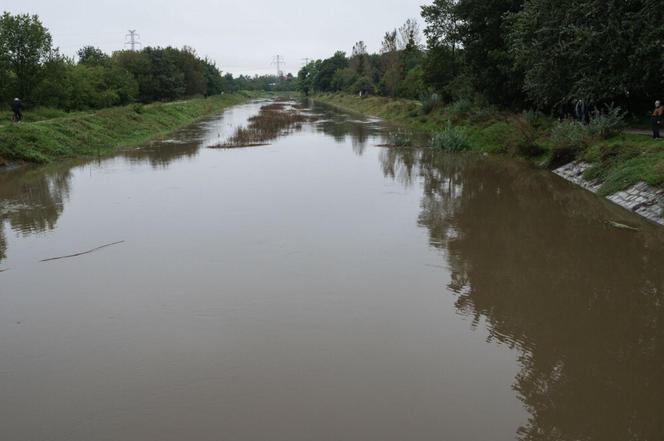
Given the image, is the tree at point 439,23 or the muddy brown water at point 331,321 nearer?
the muddy brown water at point 331,321

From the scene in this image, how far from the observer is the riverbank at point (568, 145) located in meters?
13.1

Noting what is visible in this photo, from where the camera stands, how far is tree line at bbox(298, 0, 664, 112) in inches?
637

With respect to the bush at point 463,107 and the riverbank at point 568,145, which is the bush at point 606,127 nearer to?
the riverbank at point 568,145

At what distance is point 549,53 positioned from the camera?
62.7ft

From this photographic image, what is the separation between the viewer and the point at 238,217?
484 inches

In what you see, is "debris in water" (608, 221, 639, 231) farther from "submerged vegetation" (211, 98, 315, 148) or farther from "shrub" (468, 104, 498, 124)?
"submerged vegetation" (211, 98, 315, 148)

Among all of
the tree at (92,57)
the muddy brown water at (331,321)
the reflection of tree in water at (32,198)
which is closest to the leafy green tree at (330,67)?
the tree at (92,57)

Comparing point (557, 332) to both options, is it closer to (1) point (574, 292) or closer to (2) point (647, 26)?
(1) point (574, 292)

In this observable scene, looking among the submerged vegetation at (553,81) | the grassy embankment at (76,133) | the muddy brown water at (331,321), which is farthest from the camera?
the grassy embankment at (76,133)

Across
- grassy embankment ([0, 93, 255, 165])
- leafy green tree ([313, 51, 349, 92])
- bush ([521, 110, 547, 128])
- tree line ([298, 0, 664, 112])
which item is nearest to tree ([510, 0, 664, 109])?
tree line ([298, 0, 664, 112])

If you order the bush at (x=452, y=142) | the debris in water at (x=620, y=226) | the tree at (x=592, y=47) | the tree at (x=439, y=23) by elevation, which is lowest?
the debris in water at (x=620, y=226)

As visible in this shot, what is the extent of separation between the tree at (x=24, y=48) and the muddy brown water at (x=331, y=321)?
78.8ft

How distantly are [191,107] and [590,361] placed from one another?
5236 centimetres

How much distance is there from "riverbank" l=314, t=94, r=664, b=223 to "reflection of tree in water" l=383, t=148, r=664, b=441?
103cm
